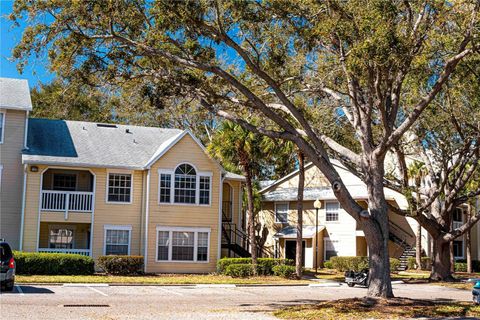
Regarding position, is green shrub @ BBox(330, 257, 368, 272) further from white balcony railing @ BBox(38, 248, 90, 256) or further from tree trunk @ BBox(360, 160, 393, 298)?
tree trunk @ BBox(360, 160, 393, 298)

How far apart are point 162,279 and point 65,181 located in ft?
29.9

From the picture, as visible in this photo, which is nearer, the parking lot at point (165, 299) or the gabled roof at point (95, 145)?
the parking lot at point (165, 299)

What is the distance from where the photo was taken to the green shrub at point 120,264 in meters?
30.3

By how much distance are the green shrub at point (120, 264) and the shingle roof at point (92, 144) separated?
5002mm

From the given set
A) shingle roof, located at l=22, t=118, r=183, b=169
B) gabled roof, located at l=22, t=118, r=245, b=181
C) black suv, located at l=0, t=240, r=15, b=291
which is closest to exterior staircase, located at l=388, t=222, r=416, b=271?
gabled roof, located at l=22, t=118, r=245, b=181

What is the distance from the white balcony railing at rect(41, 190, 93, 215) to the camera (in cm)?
3167

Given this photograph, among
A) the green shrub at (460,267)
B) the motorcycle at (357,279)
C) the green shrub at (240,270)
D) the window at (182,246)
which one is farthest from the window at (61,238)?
the green shrub at (460,267)

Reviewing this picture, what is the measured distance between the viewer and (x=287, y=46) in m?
20.0

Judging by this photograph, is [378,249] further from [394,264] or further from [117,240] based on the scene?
[394,264]

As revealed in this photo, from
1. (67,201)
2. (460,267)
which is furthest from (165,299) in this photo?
(460,267)

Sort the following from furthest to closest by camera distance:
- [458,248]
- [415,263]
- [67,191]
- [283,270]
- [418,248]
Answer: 1. [458,248]
2. [415,263]
3. [418,248]
4. [67,191]
5. [283,270]

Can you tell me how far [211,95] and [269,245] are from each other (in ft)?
95.6

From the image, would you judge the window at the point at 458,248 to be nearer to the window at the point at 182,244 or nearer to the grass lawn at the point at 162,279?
the grass lawn at the point at 162,279

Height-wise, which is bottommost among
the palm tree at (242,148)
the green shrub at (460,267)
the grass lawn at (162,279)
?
the grass lawn at (162,279)
